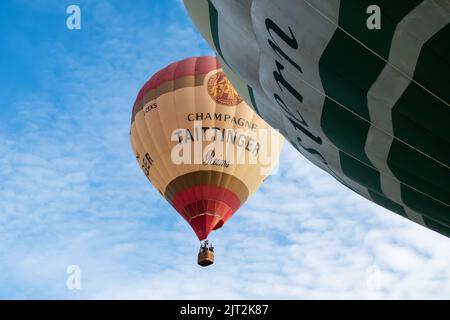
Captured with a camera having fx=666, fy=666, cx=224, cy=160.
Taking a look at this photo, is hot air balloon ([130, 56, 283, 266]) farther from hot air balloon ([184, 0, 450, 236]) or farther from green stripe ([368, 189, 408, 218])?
green stripe ([368, 189, 408, 218])

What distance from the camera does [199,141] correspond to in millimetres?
12773

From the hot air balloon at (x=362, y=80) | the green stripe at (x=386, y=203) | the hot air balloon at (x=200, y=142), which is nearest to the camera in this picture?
the hot air balloon at (x=362, y=80)

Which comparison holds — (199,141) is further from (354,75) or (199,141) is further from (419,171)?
(354,75)

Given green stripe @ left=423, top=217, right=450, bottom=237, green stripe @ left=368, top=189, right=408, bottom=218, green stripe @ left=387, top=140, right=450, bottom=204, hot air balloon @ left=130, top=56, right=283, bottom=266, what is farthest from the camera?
hot air balloon @ left=130, top=56, right=283, bottom=266

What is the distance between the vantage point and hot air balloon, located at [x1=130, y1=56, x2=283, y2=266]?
1275 cm

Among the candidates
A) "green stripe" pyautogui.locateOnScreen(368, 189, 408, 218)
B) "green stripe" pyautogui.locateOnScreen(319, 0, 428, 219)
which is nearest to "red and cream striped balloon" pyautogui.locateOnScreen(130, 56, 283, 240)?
"green stripe" pyautogui.locateOnScreen(368, 189, 408, 218)

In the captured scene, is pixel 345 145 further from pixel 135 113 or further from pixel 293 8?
pixel 135 113

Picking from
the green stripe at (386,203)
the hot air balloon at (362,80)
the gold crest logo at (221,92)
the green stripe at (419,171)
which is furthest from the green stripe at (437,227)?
the gold crest logo at (221,92)

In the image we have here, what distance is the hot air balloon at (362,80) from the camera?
478cm

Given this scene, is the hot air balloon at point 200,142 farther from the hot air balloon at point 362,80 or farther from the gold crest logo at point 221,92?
the hot air balloon at point 362,80

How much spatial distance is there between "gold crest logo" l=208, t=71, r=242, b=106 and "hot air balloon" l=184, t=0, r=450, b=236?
5.54 metres

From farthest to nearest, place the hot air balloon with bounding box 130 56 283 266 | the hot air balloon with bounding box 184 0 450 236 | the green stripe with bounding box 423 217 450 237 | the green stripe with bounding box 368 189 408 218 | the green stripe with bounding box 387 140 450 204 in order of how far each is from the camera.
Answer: the hot air balloon with bounding box 130 56 283 266 → the green stripe with bounding box 368 189 408 218 → the green stripe with bounding box 423 217 450 237 → the green stripe with bounding box 387 140 450 204 → the hot air balloon with bounding box 184 0 450 236

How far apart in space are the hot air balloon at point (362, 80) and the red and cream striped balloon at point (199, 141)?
5.53 metres
